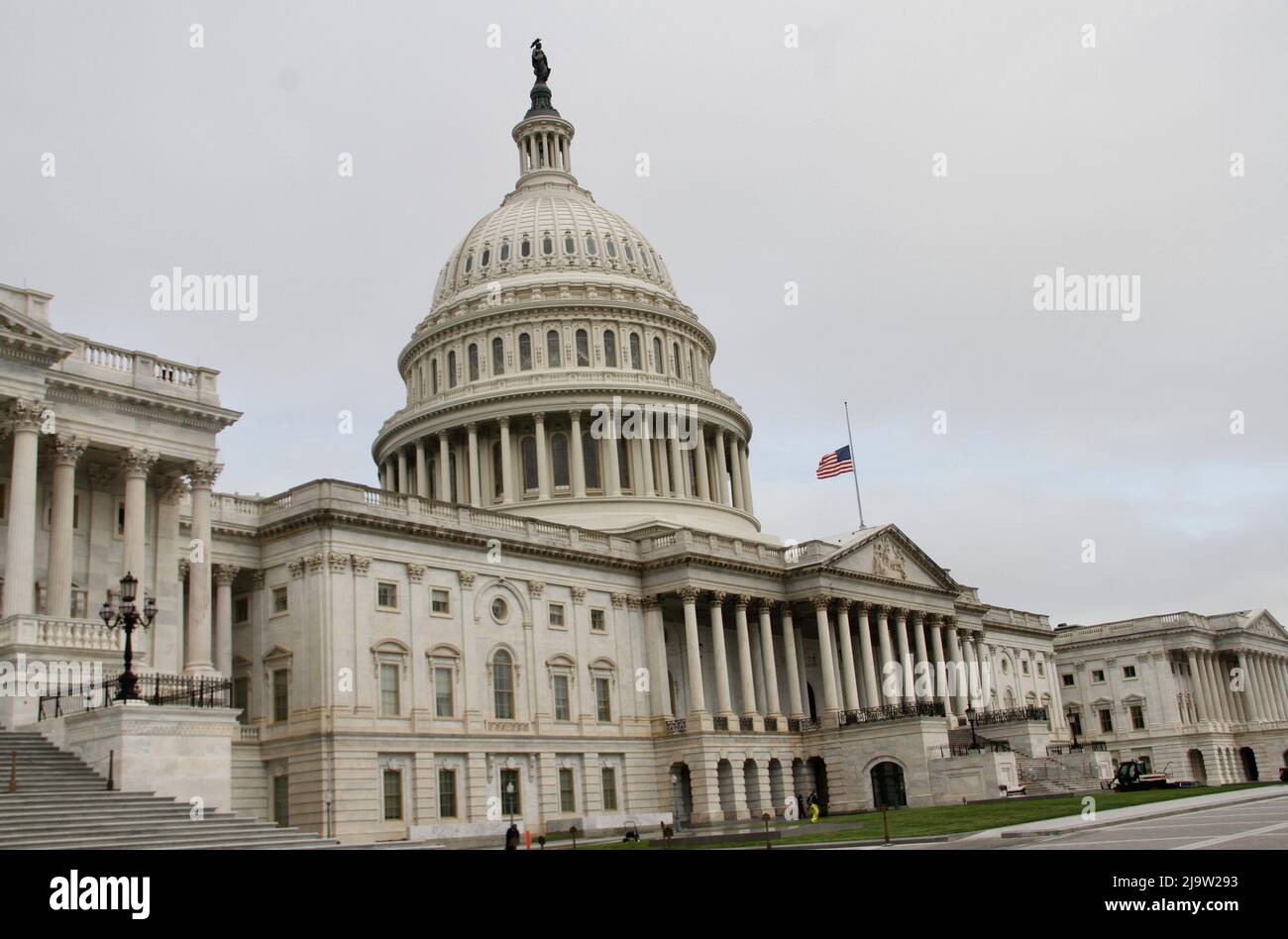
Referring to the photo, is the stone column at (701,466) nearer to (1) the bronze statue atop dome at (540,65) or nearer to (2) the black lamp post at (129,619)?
(1) the bronze statue atop dome at (540,65)

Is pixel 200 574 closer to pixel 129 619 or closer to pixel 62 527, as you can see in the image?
pixel 62 527

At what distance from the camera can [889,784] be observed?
72188 mm

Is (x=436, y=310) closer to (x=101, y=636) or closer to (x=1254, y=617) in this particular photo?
(x=101, y=636)

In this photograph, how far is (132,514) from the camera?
4512 centimetres

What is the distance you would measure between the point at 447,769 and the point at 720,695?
58.5 ft

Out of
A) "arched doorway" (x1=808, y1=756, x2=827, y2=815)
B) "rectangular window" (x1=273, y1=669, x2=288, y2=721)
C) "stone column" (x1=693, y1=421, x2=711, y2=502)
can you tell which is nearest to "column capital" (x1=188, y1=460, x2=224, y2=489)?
"rectangular window" (x1=273, y1=669, x2=288, y2=721)

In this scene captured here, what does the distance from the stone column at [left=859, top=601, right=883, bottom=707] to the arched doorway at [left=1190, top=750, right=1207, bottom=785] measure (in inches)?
2140

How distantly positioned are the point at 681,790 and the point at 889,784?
1164 centimetres

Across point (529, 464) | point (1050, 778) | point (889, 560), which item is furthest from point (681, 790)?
point (529, 464)

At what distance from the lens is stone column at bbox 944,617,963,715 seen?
89.5 metres

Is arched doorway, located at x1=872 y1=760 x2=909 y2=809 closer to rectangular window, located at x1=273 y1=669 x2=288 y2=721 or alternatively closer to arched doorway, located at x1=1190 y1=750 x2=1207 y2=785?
rectangular window, located at x1=273 y1=669 x2=288 y2=721

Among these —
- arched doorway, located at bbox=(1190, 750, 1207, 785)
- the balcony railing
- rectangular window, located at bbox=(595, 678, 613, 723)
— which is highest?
rectangular window, located at bbox=(595, 678, 613, 723)

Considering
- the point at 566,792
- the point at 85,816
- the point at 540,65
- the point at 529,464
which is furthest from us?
the point at 540,65
